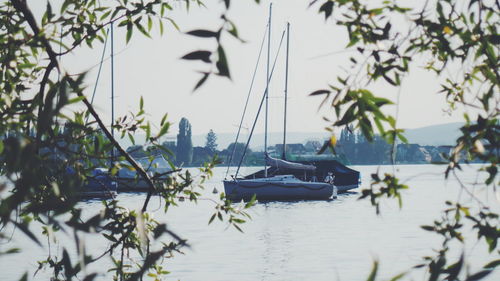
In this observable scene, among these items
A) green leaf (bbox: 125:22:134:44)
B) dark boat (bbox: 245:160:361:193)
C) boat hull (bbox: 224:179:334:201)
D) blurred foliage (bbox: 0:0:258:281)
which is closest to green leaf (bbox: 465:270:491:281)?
blurred foliage (bbox: 0:0:258:281)

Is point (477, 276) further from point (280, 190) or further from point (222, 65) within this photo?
point (280, 190)

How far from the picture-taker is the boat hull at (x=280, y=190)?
5194 cm

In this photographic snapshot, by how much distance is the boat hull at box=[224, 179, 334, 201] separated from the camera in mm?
51938

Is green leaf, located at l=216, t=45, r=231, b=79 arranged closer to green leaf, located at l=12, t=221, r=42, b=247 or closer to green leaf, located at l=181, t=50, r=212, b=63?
green leaf, located at l=181, t=50, r=212, b=63

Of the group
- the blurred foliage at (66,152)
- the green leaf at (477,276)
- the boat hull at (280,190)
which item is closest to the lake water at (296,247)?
the boat hull at (280,190)

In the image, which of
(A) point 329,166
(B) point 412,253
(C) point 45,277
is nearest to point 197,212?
(A) point 329,166

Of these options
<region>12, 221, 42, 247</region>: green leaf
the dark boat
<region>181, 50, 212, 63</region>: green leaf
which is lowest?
the dark boat

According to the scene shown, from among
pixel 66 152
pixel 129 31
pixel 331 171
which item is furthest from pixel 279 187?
pixel 66 152

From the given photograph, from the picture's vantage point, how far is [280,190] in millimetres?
54625

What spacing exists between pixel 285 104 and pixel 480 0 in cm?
5219

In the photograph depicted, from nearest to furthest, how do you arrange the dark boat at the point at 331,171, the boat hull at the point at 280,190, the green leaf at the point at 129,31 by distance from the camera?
the green leaf at the point at 129,31
the boat hull at the point at 280,190
the dark boat at the point at 331,171

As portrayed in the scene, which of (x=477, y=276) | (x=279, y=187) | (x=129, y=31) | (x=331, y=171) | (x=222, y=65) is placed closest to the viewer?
(x=222, y=65)

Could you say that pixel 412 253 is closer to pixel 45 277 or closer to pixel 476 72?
pixel 45 277

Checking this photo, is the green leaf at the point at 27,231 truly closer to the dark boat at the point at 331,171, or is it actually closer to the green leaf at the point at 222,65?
the green leaf at the point at 222,65
